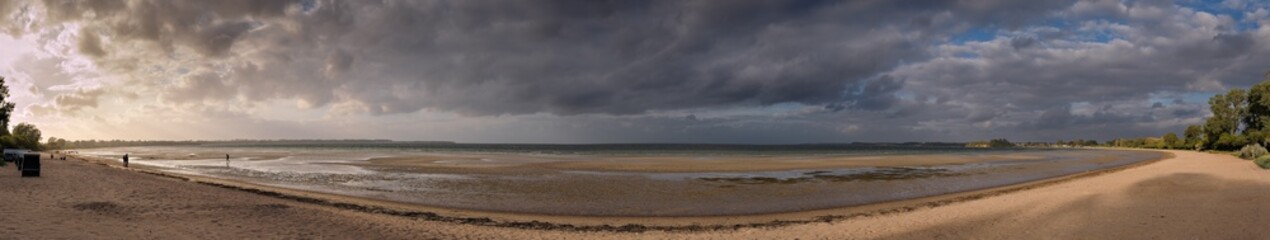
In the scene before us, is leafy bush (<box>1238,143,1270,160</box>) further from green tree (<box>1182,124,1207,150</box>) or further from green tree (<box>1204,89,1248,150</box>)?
green tree (<box>1182,124,1207,150</box>)

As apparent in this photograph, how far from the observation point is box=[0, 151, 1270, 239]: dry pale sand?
41.0 feet

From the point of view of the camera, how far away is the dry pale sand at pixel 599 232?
12.5 m

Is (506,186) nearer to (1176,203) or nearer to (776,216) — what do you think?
(776,216)

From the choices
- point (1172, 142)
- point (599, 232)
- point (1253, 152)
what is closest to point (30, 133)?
point (599, 232)

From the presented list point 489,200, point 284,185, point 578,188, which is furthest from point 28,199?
point 578,188

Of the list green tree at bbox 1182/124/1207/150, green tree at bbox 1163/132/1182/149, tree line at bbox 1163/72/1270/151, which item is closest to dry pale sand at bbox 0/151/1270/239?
tree line at bbox 1163/72/1270/151

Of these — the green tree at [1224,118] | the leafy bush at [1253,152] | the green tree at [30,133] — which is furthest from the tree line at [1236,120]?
the green tree at [30,133]

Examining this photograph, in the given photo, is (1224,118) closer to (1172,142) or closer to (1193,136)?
(1193,136)

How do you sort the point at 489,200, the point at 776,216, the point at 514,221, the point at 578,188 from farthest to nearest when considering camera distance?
the point at 578,188
the point at 489,200
the point at 776,216
the point at 514,221

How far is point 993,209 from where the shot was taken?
655 inches

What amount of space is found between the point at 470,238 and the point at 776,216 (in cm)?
896

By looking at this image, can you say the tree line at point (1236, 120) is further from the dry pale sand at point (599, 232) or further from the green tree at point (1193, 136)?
the dry pale sand at point (599, 232)

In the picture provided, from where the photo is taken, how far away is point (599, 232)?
1378cm

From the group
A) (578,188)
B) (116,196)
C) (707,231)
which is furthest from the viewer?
(578,188)
